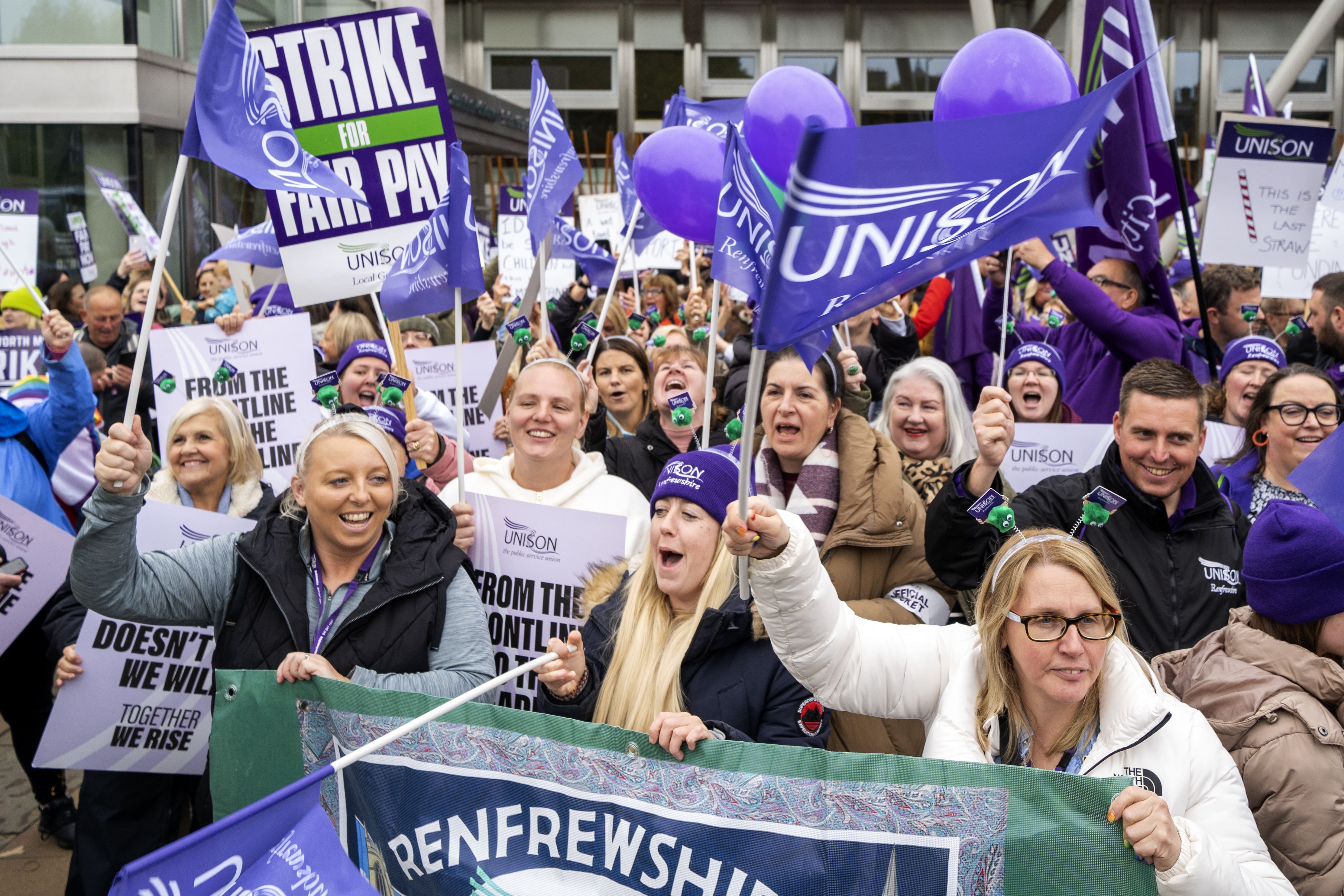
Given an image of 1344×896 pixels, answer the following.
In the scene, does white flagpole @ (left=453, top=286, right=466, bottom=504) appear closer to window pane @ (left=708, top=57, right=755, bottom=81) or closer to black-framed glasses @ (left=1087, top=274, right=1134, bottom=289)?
black-framed glasses @ (left=1087, top=274, right=1134, bottom=289)

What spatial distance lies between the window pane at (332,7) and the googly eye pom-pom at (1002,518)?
15.9 m

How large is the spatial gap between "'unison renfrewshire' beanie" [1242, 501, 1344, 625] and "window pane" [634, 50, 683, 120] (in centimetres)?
2461

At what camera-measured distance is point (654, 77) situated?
85.7ft

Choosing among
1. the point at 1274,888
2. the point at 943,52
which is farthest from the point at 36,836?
the point at 943,52

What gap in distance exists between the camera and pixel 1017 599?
240 centimetres

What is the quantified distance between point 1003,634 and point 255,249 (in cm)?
528

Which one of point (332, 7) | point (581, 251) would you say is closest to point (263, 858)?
point (581, 251)

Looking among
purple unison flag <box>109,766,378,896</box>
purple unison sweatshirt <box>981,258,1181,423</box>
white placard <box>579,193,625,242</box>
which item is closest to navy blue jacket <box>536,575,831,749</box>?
purple unison flag <box>109,766,378,896</box>

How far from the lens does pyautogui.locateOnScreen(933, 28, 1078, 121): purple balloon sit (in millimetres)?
3295

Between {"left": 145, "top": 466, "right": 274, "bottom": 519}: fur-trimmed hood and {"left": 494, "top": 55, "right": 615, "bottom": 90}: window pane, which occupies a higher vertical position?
{"left": 494, "top": 55, "right": 615, "bottom": 90}: window pane

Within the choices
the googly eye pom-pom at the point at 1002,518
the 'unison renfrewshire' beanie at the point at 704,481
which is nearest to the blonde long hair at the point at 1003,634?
the googly eye pom-pom at the point at 1002,518

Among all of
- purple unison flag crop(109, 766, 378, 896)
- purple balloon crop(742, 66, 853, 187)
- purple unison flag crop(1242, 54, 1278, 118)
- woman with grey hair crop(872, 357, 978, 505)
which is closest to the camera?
purple unison flag crop(109, 766, 378, 896)

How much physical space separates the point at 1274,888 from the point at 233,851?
184 centimetres

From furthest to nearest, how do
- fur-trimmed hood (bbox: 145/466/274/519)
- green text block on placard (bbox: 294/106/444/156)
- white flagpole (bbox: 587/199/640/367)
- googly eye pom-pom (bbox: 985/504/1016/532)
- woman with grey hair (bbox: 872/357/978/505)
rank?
white flagpole (bbox: 587/199/640/367) < green text block on placard (bbox: 294/106/444/156) < woman with grey hair (bbox: 872/357/978/505) < fur-trimmed hood (bbox: 145/466/274/519) < googly eye pom-pom (bbox: 985/504/1016/532)
